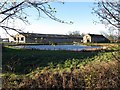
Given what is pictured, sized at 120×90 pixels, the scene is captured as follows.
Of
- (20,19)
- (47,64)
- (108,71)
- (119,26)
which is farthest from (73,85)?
(20,19)

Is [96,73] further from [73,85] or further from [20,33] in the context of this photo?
[20,33]

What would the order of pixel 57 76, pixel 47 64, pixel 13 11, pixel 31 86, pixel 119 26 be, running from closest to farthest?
1. pixel 13 11
2. pixel 119 26
3. pixel 31 86
4. pixel 57 76
5. pixel 47 64

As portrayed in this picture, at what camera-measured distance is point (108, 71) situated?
11812 mm

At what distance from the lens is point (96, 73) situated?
11836mm

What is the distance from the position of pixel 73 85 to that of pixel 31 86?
170 centimetres

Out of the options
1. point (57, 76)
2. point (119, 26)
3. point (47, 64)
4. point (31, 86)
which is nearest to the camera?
point (119, 26)

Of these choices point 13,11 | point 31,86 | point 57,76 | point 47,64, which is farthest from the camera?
point 47,64

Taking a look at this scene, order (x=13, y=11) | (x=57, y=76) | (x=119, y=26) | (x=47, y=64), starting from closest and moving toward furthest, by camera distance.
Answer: (x=13, y=11) < (x=119, y=26) < (x=57, y=76) < (x=47, y=64)

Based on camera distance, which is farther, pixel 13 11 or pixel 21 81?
pixel 21 81

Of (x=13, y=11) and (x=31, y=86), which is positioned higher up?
(x=13, y=11)

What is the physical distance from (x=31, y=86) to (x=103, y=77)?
9.77 feet

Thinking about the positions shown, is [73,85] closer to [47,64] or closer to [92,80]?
[92,80]

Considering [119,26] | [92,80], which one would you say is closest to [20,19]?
[119,26]

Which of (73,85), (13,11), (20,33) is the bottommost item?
(73,85)
